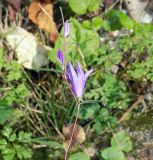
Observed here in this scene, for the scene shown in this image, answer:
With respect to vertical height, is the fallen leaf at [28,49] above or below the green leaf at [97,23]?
below

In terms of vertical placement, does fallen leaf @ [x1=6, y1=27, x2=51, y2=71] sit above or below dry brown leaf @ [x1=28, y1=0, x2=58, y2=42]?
below

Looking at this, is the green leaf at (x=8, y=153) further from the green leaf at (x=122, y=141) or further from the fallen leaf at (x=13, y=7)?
the fallen leaf at (x=13, y=7)

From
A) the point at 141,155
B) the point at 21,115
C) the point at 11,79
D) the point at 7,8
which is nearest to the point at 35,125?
the point at 21,115

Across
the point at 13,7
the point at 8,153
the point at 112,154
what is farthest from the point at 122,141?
the point at 13,7

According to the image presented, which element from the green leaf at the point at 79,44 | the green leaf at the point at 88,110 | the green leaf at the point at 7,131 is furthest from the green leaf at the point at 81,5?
the green leaf at the point at 7,131

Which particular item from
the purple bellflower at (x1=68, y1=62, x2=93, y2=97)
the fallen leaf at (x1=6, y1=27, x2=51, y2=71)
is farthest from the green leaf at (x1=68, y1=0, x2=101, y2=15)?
the purple bellflower at (x1=68, y1=62, x2=93, y2=97)

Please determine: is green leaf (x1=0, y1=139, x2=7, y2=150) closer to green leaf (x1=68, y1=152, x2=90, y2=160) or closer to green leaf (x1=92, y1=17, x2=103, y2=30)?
green leaf (x1=68, y1=152, x2=90, y2=160)

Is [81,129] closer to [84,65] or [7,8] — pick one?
[84,65]
